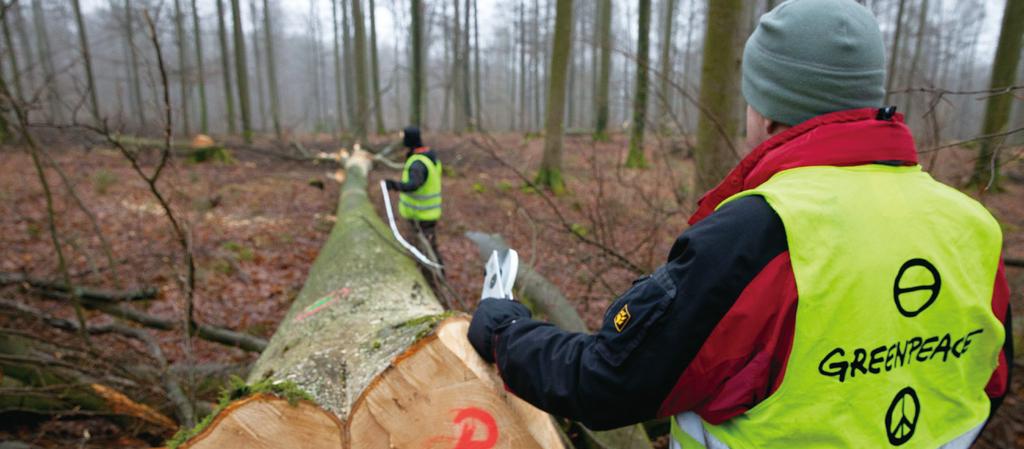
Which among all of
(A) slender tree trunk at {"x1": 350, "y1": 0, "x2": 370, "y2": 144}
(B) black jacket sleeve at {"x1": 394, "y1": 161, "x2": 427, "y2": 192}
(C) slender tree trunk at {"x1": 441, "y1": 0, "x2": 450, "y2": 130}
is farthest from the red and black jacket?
(C) slender tree trunk at {"x1": 441, "y1": 0, "x2": 450, "y2": 130}

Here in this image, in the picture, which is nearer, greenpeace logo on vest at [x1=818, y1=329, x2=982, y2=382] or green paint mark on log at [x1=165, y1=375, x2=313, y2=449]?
greenpeace logo on vest at [x1=818, y1=329, x2=982, y2=382]

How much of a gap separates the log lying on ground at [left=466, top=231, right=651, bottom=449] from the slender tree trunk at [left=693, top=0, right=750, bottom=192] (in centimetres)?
147

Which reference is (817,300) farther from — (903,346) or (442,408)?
(442,408)

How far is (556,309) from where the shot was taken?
126 inches

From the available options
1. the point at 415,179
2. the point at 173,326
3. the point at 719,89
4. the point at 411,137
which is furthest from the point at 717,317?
the point at 411,137

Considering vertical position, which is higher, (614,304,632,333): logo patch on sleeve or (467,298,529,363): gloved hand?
(614,304,632,333): logo patch on sleeve

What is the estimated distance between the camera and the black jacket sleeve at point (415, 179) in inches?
233

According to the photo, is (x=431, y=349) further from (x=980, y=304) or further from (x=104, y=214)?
(x=104, y=214)

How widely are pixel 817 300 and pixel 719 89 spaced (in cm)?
326

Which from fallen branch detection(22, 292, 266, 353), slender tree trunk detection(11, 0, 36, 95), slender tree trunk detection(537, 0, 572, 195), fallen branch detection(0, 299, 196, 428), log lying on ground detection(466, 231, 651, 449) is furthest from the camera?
slender tree trunk detection(537, 0, 572, 195)

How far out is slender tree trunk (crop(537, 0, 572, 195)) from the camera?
9523 mm

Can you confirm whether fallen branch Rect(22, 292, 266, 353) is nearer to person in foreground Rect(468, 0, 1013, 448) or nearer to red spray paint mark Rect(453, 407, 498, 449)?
red spray paint mark Rect(453, 407, 498, 449)

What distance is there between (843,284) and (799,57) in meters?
0.51

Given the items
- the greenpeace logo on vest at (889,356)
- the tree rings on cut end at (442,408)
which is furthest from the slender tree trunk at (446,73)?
the greenpeace logo on vest at (889,356)
